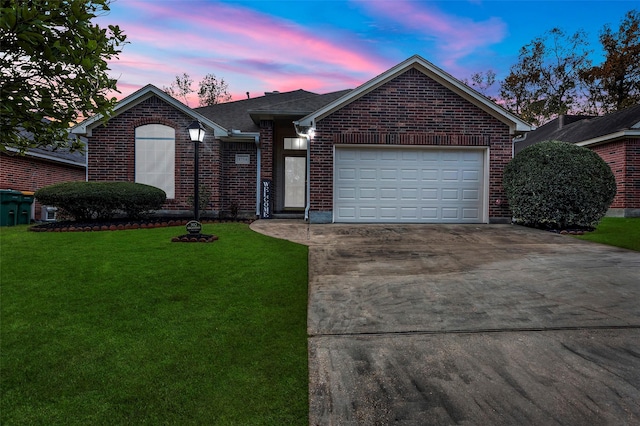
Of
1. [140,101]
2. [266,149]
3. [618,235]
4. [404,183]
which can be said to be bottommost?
[618,235]

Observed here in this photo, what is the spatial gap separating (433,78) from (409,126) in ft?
5.44

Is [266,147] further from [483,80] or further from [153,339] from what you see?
[483,80]

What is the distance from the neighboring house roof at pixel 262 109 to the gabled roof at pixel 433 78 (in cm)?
161

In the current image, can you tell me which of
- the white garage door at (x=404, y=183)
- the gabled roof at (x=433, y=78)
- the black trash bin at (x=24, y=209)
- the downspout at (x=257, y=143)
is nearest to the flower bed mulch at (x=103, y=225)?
the downspout at (x=257, y=143)

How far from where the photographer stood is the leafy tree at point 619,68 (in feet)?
88.3

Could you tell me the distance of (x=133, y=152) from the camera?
12883mm

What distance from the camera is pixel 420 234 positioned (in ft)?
30.6

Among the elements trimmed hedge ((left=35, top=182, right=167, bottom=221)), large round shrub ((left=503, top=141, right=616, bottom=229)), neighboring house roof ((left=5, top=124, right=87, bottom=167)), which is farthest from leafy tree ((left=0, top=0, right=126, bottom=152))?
neighboring house roof ((left=5, top=124, right=87, bottom=167))

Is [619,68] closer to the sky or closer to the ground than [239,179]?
closer to the sky

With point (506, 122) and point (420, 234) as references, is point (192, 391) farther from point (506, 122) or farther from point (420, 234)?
point (506, 122)

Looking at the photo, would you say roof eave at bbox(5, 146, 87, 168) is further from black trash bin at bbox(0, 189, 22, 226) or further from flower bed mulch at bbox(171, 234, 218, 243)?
flower bed mulch at bbox(171, 234, 218, 243)

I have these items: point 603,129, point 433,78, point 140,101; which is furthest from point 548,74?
point 140,101

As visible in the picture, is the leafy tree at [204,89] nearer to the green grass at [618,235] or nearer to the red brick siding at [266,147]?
the red brick siding at [266,147]

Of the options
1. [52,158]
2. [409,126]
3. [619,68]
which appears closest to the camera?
[409,126]
